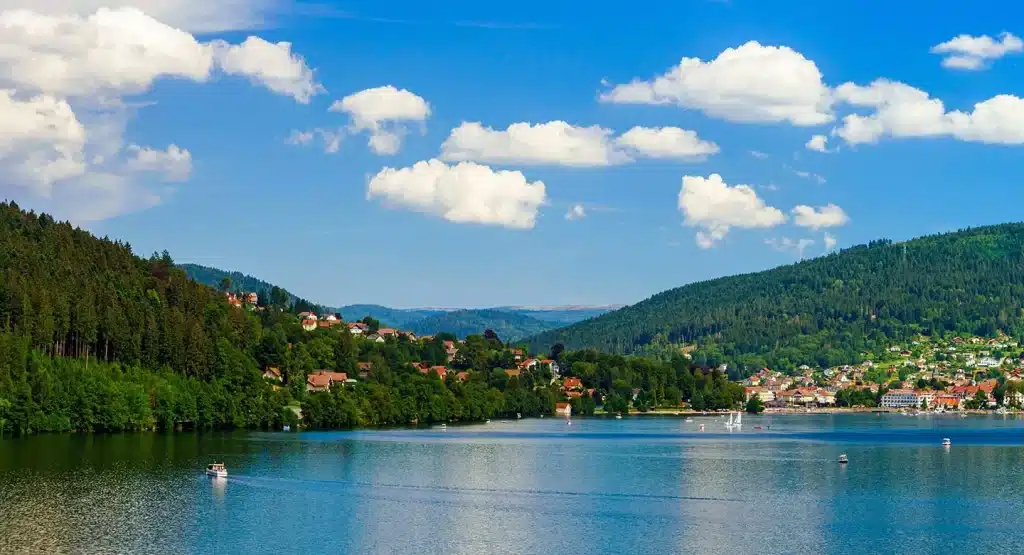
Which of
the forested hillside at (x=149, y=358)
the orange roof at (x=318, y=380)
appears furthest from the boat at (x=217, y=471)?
the orange roof at (x=318, y=380)

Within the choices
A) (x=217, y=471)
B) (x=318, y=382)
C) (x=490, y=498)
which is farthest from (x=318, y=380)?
(x=490, y=498)

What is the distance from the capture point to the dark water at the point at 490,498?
60469 millimetres

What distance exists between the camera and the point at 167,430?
124375mm

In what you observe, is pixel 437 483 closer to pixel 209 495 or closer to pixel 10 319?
pixel 209 495

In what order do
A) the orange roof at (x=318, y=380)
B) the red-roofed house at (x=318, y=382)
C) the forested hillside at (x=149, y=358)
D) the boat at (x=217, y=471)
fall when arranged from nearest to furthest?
the boat at (x=217, y=471) → the forested hillside at (x=149, y=358) → the red-roofed house at (x=318, y=382) → the orange roof at (x=318, y=380)

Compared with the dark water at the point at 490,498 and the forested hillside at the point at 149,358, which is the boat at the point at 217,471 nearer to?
the dark water at the point at 490,498

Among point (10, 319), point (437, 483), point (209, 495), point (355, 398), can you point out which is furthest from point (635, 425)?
point (209, 495)

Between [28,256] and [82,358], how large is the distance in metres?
18.3

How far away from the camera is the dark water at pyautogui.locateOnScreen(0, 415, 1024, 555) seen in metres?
60.5

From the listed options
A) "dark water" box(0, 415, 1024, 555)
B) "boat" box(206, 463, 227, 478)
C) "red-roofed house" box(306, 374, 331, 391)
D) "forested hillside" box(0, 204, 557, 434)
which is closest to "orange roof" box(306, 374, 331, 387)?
"red-roofed house" box(306, 374, 331, 391)

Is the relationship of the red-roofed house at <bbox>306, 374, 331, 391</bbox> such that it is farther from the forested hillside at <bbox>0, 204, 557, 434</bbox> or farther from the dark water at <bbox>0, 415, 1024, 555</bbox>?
the dark water at <bbox>0, 415, 1024, 555</bbox>

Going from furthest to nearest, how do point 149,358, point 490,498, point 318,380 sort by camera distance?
1. point 318,380
2. point 149,358
3. point 490,498

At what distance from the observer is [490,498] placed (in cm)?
7625

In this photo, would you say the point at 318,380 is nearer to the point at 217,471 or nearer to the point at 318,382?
the point at 318,382
